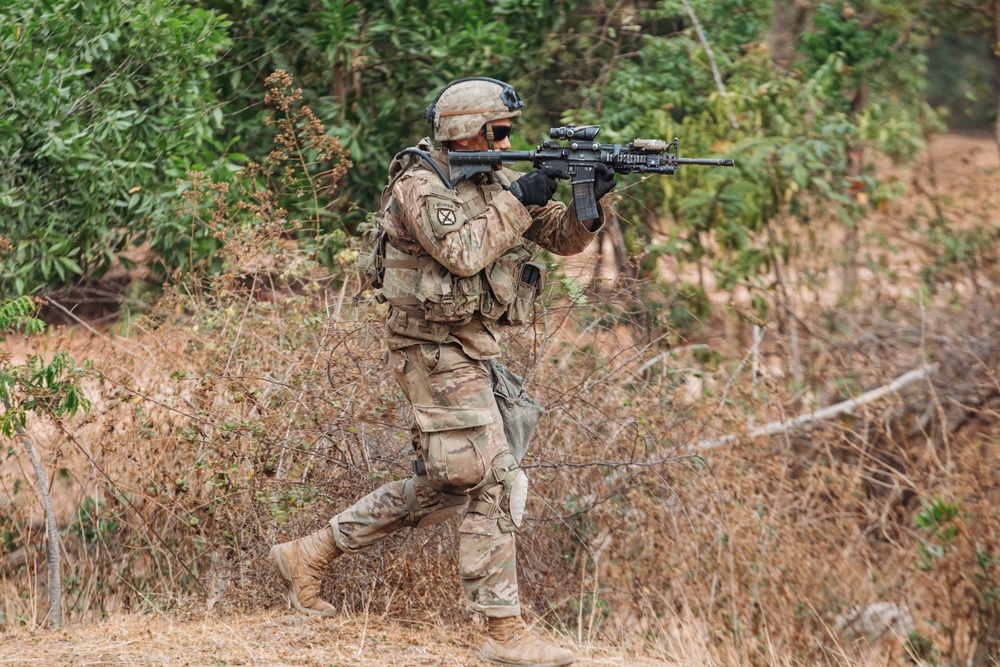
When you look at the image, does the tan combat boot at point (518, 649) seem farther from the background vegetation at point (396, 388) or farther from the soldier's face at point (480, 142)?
the soldier's face at point (480, 142)

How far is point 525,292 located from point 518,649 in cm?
130

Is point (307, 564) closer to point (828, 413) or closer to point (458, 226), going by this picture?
point (458, 226)

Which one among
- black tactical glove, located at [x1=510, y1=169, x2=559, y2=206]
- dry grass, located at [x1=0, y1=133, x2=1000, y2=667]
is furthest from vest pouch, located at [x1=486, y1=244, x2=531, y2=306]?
dry grass, located at [x1=0, y1=133, x2=1000, y2=667]

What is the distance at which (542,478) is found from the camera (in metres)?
4.91

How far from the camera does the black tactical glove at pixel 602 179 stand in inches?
146

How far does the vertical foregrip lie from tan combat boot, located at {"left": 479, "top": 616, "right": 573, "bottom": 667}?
1.49m

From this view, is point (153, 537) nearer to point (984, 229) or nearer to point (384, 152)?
point (384, 152)

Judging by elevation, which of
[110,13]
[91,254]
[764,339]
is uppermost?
[110,13]

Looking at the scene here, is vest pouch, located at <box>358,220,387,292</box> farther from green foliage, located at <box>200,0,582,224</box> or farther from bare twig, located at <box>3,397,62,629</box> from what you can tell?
green foliage, located at <box>200,0,582,224</box>

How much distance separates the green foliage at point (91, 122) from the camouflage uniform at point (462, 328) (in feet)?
8.20

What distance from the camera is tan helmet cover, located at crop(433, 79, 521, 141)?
371 cm

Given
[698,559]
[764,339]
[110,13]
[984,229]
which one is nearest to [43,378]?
[110,13]

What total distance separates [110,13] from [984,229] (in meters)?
7.36

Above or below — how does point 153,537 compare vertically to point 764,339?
above
